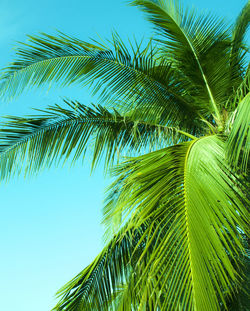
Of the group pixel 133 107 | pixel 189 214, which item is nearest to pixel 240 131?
pixel 189 214

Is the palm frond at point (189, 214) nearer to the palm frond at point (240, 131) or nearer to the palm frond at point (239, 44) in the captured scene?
the palm frond at point (240, 131)

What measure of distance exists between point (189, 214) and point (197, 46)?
10.6 ft

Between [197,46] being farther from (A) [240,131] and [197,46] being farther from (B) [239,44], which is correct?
(A) [240,131]

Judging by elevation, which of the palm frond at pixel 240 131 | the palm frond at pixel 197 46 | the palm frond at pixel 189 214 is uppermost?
the palm frond at pixel 197 46

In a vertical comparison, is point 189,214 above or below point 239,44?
below

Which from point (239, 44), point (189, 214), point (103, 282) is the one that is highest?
point (239, 44)

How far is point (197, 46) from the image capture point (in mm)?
5438

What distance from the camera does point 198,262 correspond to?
8.52 feet

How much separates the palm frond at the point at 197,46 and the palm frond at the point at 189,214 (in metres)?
1.81

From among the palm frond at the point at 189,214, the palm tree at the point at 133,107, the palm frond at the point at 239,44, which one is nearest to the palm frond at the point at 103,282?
the palm tree at the point at 133,107

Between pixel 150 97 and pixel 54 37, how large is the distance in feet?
4.62

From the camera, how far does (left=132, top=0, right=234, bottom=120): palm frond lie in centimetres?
534

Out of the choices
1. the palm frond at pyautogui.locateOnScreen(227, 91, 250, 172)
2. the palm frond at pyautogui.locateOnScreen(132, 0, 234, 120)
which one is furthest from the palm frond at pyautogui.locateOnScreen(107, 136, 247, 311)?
the palm frond at pyautogui.locateOnScreen(132, 0, 234, 120)

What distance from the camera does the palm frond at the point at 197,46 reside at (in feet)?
17.5
